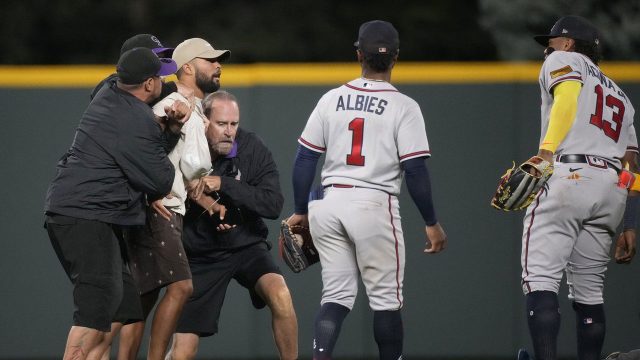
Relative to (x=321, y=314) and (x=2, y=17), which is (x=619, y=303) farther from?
(x=2, y=17)

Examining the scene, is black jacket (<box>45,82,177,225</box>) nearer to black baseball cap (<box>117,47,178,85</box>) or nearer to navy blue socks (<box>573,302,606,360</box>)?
black baseball cap (<box>117,47,178,85</box>)

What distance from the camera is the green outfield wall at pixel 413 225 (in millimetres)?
8672

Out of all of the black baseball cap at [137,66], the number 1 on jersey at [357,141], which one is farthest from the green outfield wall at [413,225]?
the black baseball cap at [137,66]

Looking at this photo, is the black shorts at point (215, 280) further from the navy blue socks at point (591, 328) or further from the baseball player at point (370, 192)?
the navy blue socks at point (591, 328)

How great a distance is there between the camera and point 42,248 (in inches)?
341

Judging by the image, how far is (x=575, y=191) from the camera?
6445 mm

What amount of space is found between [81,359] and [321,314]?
4.24 ft

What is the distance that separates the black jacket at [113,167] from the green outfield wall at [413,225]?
2.65m

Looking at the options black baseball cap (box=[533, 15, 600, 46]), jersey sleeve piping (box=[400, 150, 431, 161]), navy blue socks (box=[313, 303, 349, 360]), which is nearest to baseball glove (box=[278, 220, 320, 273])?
navy blue socks (box=[313, 303, 349, 360])

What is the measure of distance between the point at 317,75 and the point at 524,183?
281 cm

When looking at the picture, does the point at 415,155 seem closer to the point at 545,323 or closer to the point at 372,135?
the point at 372,135

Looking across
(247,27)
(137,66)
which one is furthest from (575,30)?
(247,27)

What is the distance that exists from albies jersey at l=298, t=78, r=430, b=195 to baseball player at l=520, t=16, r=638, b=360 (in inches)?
27.4

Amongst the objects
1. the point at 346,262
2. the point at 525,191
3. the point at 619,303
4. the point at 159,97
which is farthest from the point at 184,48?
the point at 619,303
